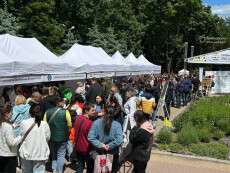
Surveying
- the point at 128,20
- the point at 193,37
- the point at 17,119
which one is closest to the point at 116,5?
the point at 128,20

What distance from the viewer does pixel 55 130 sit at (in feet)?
32.2

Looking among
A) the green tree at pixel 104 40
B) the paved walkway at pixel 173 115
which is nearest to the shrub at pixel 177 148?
the paved walkway at pixel 173 115

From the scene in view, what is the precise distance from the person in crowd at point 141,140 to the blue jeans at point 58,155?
1.65 meters

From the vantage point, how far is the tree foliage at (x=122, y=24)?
1687 inches

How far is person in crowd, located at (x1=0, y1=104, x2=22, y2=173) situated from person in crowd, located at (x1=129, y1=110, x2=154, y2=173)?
6.42 feet

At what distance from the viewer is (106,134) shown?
885cm

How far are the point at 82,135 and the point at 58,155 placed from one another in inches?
43.9

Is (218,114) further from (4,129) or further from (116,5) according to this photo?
(116,5)

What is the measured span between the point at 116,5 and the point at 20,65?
4831cm

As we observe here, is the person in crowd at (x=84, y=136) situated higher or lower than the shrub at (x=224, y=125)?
higher

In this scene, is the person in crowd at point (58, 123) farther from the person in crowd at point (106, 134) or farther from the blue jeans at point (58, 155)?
the person in crowd at point (106, 134)

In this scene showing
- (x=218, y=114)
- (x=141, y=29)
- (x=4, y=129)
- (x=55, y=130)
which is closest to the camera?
(x=4, y=129)

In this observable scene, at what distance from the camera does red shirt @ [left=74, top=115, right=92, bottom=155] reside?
30.4 ft

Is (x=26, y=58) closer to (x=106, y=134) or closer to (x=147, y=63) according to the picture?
(x=106, y=134)
